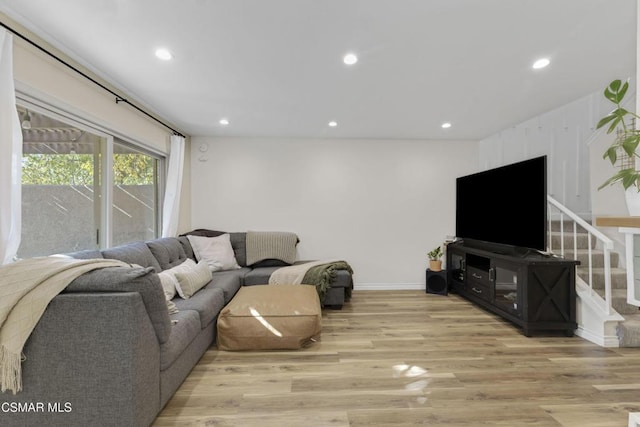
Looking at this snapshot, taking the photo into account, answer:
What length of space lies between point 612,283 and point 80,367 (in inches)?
171

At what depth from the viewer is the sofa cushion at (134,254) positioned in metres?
2.18

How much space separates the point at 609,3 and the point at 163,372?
330cm

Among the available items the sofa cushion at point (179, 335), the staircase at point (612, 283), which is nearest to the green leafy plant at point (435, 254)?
the staircase at point (612, 283)

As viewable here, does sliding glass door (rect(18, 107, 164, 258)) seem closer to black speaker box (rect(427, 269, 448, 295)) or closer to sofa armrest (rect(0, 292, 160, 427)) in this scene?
Result: sofa armrest (rect(0, 292, 160, 427))

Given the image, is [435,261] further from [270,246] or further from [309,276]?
[270,246]

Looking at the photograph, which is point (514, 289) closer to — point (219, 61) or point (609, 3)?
point (609, 3)

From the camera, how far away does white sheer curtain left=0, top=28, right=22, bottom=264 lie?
5.02 ft

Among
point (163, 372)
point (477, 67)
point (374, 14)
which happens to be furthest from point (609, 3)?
point (163, 372)

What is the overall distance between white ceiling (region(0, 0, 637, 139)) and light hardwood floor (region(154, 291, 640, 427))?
2.32 meters

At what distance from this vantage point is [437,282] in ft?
13.0

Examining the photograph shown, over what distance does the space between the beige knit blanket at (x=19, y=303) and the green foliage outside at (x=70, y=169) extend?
899mm

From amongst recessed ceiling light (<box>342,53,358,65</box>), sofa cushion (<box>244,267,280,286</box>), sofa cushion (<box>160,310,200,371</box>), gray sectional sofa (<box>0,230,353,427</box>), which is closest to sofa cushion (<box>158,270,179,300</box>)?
sofa cushion (<box>160,310,200,371</box>)

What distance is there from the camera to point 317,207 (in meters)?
4.24

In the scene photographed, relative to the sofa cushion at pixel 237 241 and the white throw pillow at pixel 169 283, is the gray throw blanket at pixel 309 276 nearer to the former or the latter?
the sofa cushion at pixel 237 241
